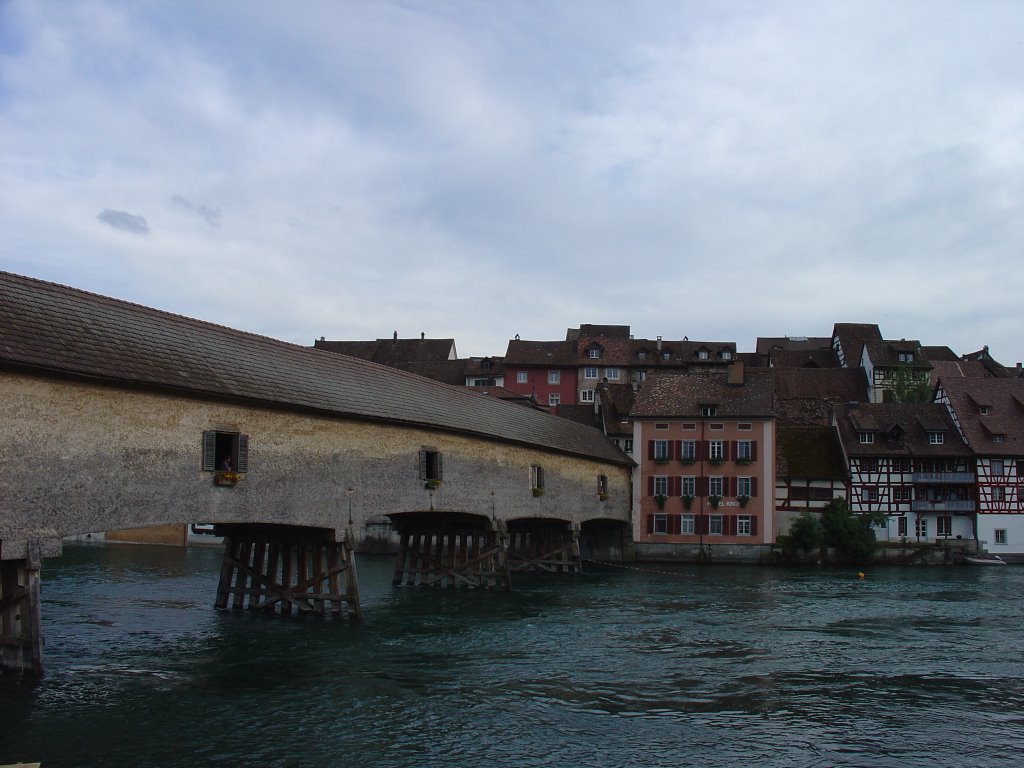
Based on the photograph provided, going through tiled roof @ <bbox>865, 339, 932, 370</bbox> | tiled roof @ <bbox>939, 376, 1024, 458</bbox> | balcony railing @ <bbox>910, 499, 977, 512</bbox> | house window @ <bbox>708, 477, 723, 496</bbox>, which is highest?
tiled roof @ <bbox>865, 339, 932, 370</bbox>

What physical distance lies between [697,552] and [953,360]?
40219mm

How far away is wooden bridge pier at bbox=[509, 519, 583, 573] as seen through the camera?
37.7m

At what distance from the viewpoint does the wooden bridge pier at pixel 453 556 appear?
97.8ft

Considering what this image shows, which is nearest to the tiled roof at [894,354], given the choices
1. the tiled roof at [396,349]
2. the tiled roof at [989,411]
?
the tiled roof at [989,411]

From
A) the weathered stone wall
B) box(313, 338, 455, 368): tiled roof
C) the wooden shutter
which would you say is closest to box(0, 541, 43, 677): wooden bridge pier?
the weathered stone wall

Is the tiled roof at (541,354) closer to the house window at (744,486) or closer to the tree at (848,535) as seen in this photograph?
the house window at (744,486)

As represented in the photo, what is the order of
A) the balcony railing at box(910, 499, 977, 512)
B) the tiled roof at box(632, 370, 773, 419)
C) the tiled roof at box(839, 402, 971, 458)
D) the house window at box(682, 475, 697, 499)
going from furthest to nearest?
the tiled roof at box(839, 402, 971, 458)
the balcony railing at box(910, 499, 977, 512)
the tiled roof at box(632, 370, 773, 419)
the house window at box(682, 475, 697, 499)

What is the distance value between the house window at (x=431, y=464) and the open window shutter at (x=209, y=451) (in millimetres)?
7540

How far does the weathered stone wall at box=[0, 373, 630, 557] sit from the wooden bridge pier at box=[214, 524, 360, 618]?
907 mm

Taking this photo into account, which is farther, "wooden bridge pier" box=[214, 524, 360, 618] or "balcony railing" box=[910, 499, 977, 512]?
"balcony railing" box=[910, 499, 977, 512]

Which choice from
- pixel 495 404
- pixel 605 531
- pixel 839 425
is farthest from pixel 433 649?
pixel 839 425

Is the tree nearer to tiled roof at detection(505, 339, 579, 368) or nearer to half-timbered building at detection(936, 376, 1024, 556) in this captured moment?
half-timbered building at detection(936, 376, 1024, 556)

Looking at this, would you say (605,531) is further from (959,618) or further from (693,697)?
(693,697)

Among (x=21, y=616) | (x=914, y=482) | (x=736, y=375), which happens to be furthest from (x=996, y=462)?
(x=21, y=616)
